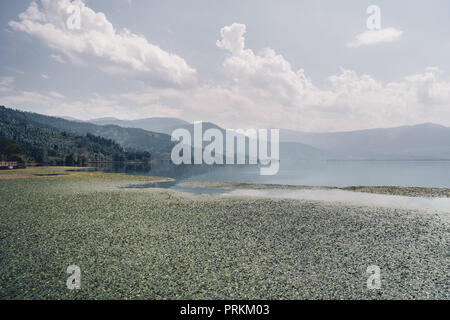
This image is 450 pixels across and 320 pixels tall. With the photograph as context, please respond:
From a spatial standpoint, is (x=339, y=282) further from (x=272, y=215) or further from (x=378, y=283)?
(x=272, y=215)

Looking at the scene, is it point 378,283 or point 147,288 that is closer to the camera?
point 147,288

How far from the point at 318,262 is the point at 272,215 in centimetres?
1232

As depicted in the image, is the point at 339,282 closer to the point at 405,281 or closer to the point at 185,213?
the point at 405,281

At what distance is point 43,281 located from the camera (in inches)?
445

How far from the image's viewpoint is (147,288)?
10.8 m

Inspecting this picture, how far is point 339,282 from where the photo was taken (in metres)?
11.5

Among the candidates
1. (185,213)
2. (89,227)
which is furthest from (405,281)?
(89,227)

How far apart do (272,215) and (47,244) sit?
65.9 ft
